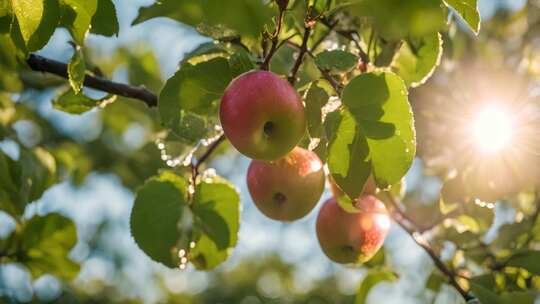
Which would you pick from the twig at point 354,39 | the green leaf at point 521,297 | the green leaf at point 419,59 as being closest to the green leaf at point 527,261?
the green leaf at point 521,297

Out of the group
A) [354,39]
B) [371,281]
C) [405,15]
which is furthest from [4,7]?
[371,281]

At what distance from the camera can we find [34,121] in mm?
2721

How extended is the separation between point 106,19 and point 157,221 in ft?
1.29

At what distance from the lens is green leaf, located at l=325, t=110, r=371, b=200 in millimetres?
1079

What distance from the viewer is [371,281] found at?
1.69m

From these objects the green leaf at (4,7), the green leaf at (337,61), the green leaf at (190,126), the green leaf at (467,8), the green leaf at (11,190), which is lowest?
the green leaf at (11,190)

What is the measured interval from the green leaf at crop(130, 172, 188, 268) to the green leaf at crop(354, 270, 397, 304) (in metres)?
0.55

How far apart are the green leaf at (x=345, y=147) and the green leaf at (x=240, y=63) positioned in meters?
0.16

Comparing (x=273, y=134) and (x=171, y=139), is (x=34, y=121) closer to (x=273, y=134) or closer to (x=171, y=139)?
(x=171, y=139)

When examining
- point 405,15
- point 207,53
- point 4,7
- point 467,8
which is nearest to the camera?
point 405,15

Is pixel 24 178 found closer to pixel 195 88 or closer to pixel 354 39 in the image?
pixel 195 88

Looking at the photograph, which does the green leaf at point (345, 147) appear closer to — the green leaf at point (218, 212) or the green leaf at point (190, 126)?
the green leaf at point (190, 126)

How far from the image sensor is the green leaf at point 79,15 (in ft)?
3.59

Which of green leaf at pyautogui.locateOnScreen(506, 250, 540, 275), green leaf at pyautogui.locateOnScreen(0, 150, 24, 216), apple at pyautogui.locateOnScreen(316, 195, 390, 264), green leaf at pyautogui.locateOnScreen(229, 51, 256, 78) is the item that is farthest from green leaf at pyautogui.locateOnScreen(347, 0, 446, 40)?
green leaf at pyautogui.locateOnScreen(0, 150, 24, 216)
